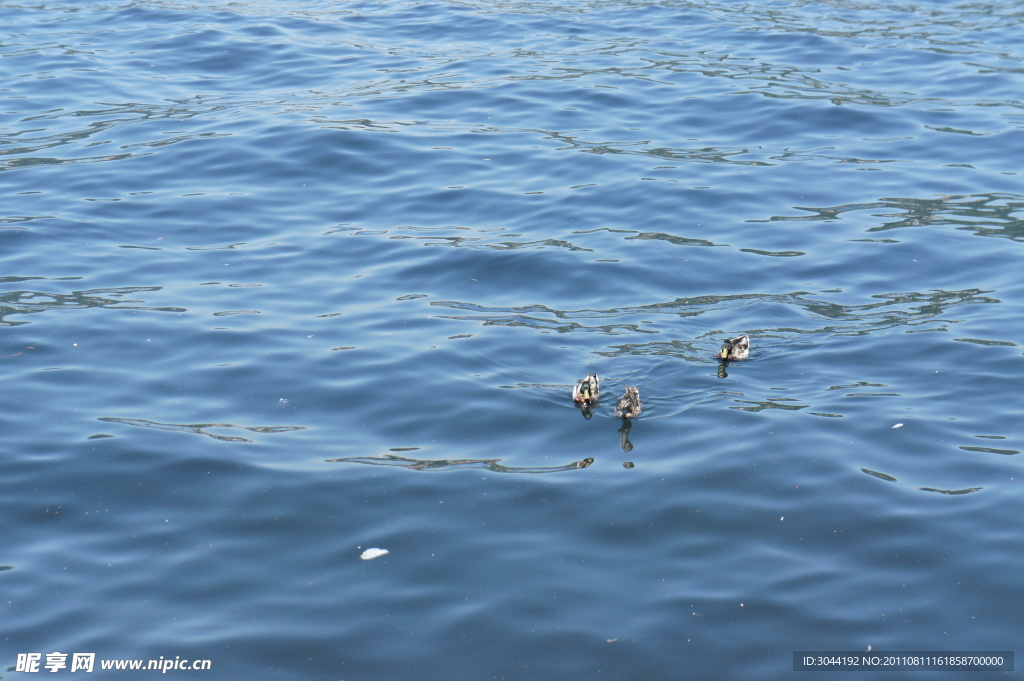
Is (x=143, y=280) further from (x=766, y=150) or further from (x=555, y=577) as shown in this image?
(x=766, y=150)

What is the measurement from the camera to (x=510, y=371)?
13883 millimetres

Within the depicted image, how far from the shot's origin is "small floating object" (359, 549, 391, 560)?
10.4 metres

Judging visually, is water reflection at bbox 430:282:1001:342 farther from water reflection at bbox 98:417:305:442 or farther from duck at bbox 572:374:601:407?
water reflection at bbox 98:417:305:442

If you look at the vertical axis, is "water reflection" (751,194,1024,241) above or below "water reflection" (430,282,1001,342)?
above

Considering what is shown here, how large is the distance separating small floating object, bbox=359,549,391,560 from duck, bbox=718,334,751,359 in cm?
516

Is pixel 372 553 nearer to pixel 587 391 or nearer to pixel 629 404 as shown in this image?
pixel 587 391

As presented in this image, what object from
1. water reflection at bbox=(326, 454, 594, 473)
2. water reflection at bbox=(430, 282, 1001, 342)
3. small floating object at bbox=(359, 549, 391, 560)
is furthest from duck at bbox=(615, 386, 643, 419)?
small floating object at bbox=(359, 549, 391, 560)

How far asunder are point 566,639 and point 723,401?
4.50m

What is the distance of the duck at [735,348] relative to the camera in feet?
44.4

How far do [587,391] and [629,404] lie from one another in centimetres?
49

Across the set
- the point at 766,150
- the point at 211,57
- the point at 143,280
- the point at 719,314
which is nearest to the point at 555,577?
the point at 719,314

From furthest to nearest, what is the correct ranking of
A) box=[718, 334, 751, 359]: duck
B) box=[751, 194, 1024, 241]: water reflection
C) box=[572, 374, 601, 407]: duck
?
1. box=[751, 194, 1024, 241]: water reflection
2. box=[718, 334, 751, 359]: duck
3. box=[572, 374, 601, 407]: duck

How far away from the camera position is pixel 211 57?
29.1 metres

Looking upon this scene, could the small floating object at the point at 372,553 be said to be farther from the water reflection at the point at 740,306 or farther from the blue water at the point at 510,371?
the water reflection at the point at 740,306
